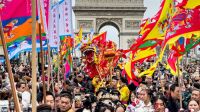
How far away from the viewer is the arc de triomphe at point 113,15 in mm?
70250

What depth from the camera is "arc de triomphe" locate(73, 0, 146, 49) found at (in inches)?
2766

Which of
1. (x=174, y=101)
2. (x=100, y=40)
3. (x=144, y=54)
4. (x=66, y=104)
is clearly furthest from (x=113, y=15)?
(x=66, y=104)

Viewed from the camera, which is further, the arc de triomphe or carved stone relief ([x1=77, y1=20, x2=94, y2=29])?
the arc de triomphe

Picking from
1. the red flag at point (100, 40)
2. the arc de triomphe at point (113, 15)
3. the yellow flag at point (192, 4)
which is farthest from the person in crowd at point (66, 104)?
the arc de triomphe at point (113, 15)

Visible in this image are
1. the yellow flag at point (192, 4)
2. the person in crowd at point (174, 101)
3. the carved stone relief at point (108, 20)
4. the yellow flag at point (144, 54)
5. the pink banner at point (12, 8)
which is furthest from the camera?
the carved stone relief at point (108, 20)

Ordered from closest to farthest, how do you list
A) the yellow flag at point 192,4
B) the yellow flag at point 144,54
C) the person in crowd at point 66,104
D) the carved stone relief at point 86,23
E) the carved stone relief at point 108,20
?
1. the person in crowd at point 66,104
2. the yellow flag at point 192,4
3. the yellow flag at point 144,54
4. the carved stone relief at point 86,23
5. the carved stone relief at point 108,20

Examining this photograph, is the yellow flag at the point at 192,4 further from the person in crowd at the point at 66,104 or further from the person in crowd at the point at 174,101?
the person in crowd at the point at 66,104

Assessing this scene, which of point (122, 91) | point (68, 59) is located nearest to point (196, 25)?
point (122, 91)

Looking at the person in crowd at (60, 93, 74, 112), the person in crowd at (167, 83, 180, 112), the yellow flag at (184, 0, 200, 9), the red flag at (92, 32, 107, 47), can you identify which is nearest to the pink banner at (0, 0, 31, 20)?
the person in crowd at (60, 93, 74, 112)

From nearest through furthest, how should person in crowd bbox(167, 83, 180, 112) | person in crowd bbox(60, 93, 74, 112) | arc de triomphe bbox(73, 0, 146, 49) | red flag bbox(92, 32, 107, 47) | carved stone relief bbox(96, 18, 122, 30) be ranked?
person in crowd bbox(60, 93, 74, 112)
person in crowd bbox(167, 83, 180, 112)
red flag bbox(92, 32, 107, 47)
arc de triomphe bbox(73, 0, 146, 49)
carved stone relief bbox(96, 18, 122, 30)

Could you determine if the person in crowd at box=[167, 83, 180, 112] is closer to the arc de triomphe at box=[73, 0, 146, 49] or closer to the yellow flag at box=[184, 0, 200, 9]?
the yellow flag at box=[184, 0, 200, 9]

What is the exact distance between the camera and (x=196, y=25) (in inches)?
282

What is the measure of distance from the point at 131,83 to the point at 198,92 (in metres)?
3.80

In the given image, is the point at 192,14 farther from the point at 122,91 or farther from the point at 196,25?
the point at 122,91
